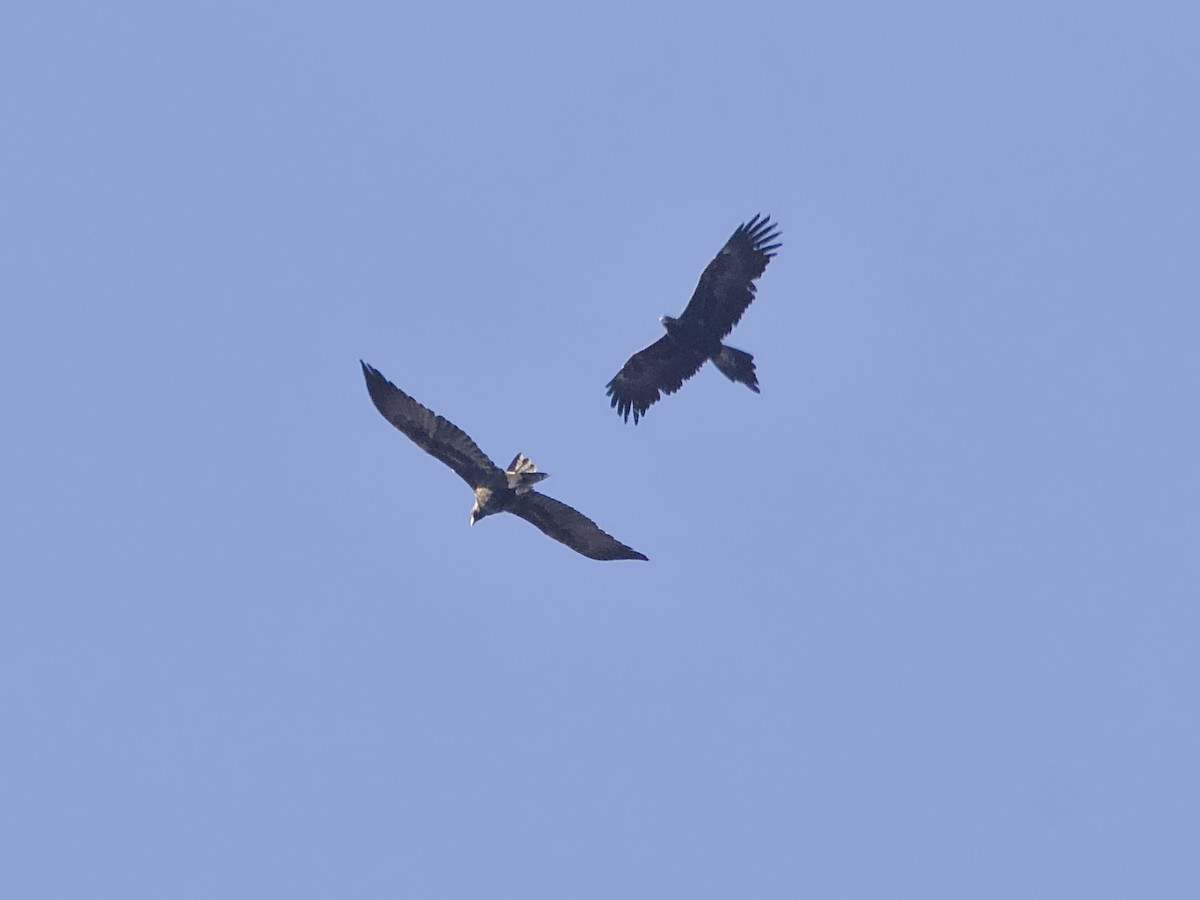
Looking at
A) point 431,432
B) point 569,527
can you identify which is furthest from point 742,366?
point 431,432

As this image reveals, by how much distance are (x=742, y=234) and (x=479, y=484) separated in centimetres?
676

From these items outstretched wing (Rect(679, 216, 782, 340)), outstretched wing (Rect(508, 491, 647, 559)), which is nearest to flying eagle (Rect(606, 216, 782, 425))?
outstretched wing (Rect(679, 216, 782, 340))

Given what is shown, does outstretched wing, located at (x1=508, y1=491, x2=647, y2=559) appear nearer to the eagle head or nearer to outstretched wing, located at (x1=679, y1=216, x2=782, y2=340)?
the eagle head

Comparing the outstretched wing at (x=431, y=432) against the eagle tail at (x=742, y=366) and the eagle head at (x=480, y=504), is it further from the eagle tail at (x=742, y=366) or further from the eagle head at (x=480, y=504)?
the eagle tail at (x=742, y=366)

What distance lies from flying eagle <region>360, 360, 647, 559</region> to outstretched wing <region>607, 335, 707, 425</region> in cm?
500

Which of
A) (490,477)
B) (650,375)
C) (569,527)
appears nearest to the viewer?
(490,477)

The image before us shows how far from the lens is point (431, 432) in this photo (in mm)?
22672

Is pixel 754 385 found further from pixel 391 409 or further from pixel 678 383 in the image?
pixel 391 409

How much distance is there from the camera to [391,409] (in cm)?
2247

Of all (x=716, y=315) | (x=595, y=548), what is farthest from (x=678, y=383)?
(x=595, y=548)

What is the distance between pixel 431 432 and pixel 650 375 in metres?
6.55

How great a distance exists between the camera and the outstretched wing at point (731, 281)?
26.9m

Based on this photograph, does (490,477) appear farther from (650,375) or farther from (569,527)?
(650,375)

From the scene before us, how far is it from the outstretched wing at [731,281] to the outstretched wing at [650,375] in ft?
2.66
